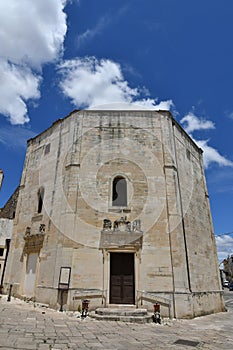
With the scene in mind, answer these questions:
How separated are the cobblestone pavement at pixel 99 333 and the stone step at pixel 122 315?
298mm

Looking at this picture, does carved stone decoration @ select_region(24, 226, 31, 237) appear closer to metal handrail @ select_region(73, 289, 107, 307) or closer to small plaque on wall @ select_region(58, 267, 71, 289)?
small plaque on wall @ select_region(58, 267, 71, 289)

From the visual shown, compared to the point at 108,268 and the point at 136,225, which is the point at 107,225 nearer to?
the point at 136,225

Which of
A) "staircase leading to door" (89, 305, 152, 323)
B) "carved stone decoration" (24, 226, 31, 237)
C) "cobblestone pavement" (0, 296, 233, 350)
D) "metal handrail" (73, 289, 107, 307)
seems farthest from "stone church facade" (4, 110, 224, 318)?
"cobblestone pavement" (0, 296, 233, 350)

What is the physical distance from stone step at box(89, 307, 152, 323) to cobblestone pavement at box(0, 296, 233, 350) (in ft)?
0.98

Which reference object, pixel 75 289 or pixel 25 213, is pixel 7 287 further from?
pixel 75 289

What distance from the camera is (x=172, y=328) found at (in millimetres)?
8922

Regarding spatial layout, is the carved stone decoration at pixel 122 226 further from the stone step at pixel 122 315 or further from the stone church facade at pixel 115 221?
the stone step at pixel 122 315

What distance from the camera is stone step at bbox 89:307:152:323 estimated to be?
9445 mm

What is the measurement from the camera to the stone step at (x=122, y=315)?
31.0 ft

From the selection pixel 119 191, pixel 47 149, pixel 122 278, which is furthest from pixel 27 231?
pixel 122 278

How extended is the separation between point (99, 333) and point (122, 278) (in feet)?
13.9

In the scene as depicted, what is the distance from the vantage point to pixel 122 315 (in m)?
9.72

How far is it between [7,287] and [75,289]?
6.14m

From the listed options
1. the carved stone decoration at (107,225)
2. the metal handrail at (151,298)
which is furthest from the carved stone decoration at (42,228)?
the metal handrail at (151,298)
